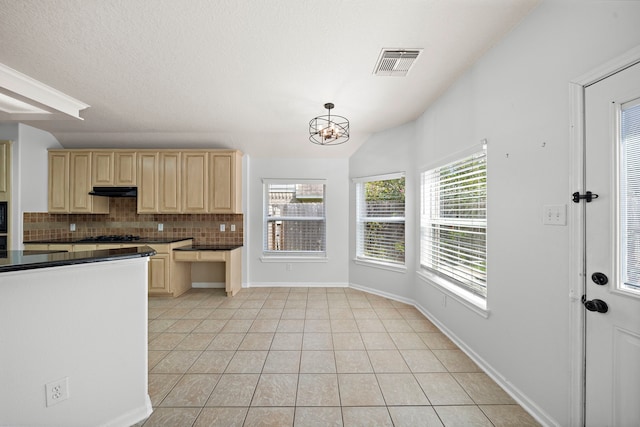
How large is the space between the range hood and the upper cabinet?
0.08 meters

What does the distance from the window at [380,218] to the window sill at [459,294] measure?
77 centimetres

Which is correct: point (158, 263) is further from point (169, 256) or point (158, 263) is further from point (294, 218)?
point (294, 218)

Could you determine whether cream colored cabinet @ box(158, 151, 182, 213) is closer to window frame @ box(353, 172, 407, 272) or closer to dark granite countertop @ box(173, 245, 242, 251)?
dark granite countertop @ box(173, 245, 242, 251)

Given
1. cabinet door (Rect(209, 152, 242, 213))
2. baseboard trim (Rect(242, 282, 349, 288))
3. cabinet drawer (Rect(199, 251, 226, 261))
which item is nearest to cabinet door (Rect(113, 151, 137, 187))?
cabinet door (Rect(209, 152, 242, 213))

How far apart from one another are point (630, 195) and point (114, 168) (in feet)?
18.5

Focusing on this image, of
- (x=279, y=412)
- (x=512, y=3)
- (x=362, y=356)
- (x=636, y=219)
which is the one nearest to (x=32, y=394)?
(x=279, y=412)

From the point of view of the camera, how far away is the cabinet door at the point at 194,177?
425cm

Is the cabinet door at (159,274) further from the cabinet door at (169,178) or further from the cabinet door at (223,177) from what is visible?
the cabinet door at (223,177)

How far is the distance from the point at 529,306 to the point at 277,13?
2512mm

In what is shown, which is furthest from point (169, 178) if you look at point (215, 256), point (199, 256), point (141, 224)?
point (215, 256)

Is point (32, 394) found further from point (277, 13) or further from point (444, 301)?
point (444, 301)

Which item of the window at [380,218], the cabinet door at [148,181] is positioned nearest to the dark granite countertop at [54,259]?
the cabinet door at [148,181]

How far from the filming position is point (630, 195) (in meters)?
1.20

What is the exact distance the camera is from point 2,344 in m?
1.20
